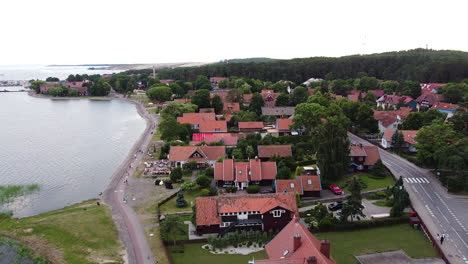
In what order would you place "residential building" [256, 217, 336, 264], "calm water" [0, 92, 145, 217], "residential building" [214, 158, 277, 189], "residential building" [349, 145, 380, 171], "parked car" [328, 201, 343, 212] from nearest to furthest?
1. "residential building" [256, 217, 336, 264]
2. "parked car" [328, 201, 343, 212]
3. "residential building" [214, 158, 277, 189]
4. "calm water" [0, 92, 145, 217]
5. "residential building" [349, 145, 380, 171]

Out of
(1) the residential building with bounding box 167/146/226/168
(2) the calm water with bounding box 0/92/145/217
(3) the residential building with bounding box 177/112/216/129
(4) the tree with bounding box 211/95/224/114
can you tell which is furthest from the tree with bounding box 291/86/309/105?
(1) the residential building with bounding box 167/146/226/168

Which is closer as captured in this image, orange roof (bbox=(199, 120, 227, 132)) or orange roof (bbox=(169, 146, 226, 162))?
orange roof (bbox=(169, 146, 226, 162))

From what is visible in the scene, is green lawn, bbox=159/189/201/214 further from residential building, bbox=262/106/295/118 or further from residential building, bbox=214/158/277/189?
residential building, bbox=262/106/295/118

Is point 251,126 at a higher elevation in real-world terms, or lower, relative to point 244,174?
higher

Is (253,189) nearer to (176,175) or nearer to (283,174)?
(283,174)

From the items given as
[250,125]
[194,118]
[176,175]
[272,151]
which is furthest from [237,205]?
[194,118]

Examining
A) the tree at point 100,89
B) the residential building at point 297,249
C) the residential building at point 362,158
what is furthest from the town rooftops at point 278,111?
the tree at point 100,89

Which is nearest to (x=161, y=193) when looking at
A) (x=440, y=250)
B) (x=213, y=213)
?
(x=213, y=213)
